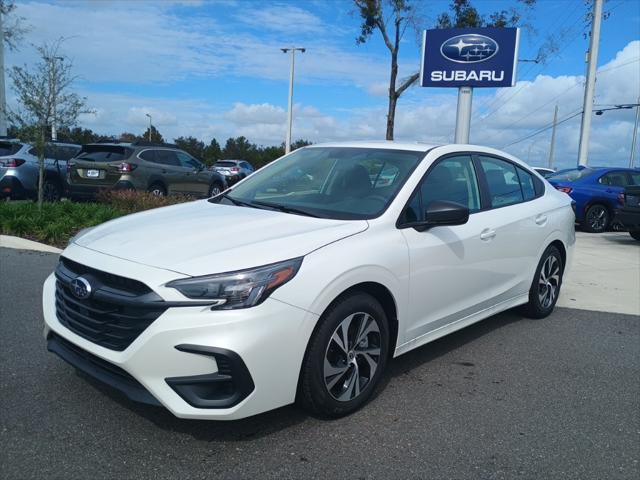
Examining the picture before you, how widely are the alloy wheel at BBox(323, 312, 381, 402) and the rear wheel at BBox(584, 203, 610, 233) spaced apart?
11320mm

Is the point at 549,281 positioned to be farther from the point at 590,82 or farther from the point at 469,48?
the point at 590,82

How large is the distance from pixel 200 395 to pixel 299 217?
4.48ft

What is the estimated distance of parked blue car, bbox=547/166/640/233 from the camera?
13.0m

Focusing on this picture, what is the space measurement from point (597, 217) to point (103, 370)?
12807 mm

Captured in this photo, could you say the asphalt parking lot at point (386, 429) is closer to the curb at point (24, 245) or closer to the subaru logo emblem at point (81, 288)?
the subaru logo emblem at point (81, 288)

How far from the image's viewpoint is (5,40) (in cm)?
2439

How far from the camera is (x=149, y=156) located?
548 inches

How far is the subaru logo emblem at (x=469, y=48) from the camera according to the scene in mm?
13812

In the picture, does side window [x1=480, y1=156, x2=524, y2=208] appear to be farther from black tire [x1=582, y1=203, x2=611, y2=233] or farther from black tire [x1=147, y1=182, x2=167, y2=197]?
black tire [x1=147, y1=182, x2=167, y2=197]

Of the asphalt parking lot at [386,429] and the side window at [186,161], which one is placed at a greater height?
the side window at [186,161]

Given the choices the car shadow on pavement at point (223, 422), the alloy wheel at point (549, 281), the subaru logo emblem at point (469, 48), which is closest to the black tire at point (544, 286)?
the alloy wheel at point (549, 281)

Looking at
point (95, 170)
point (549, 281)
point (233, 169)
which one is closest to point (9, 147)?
point (95, 170)

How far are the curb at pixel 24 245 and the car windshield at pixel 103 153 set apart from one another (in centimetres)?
459

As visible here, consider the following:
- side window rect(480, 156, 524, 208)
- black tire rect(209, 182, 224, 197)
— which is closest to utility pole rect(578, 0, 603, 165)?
black tire rect(209, 182, 224, 197)
